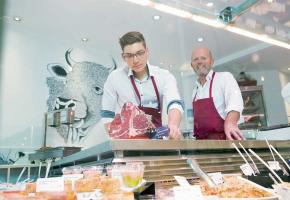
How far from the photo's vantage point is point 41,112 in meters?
4.04

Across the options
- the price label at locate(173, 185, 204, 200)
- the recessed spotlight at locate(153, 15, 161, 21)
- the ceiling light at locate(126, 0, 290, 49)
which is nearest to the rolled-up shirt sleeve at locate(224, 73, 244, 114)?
the ceiling light at locate(126, 0, 290, 49)

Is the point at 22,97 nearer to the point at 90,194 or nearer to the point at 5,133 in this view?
the point at 5,133

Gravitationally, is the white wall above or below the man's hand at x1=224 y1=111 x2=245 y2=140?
above

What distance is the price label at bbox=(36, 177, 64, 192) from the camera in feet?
2.51

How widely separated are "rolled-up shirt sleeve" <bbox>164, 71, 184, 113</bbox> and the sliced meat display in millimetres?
437

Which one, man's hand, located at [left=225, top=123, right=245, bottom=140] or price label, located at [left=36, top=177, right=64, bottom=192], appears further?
man's hand, located at [left=225, top=123, right=245, bottom=140]

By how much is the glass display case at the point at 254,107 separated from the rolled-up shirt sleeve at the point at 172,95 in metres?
4.00

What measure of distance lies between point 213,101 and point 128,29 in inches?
90.7

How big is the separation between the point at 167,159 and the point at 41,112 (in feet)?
10.9

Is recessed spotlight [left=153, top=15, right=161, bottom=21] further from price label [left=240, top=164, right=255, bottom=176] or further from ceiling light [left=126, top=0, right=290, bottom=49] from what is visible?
price label [left=240, top=164, right=255, bottom=176]

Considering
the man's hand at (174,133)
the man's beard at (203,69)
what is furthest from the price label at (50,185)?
the man's beard at (203,69)

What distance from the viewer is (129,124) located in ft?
4.26

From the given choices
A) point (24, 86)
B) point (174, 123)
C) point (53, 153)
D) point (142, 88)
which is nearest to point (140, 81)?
point (142, 88)

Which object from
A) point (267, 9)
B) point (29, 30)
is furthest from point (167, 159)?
point (29, 30)
